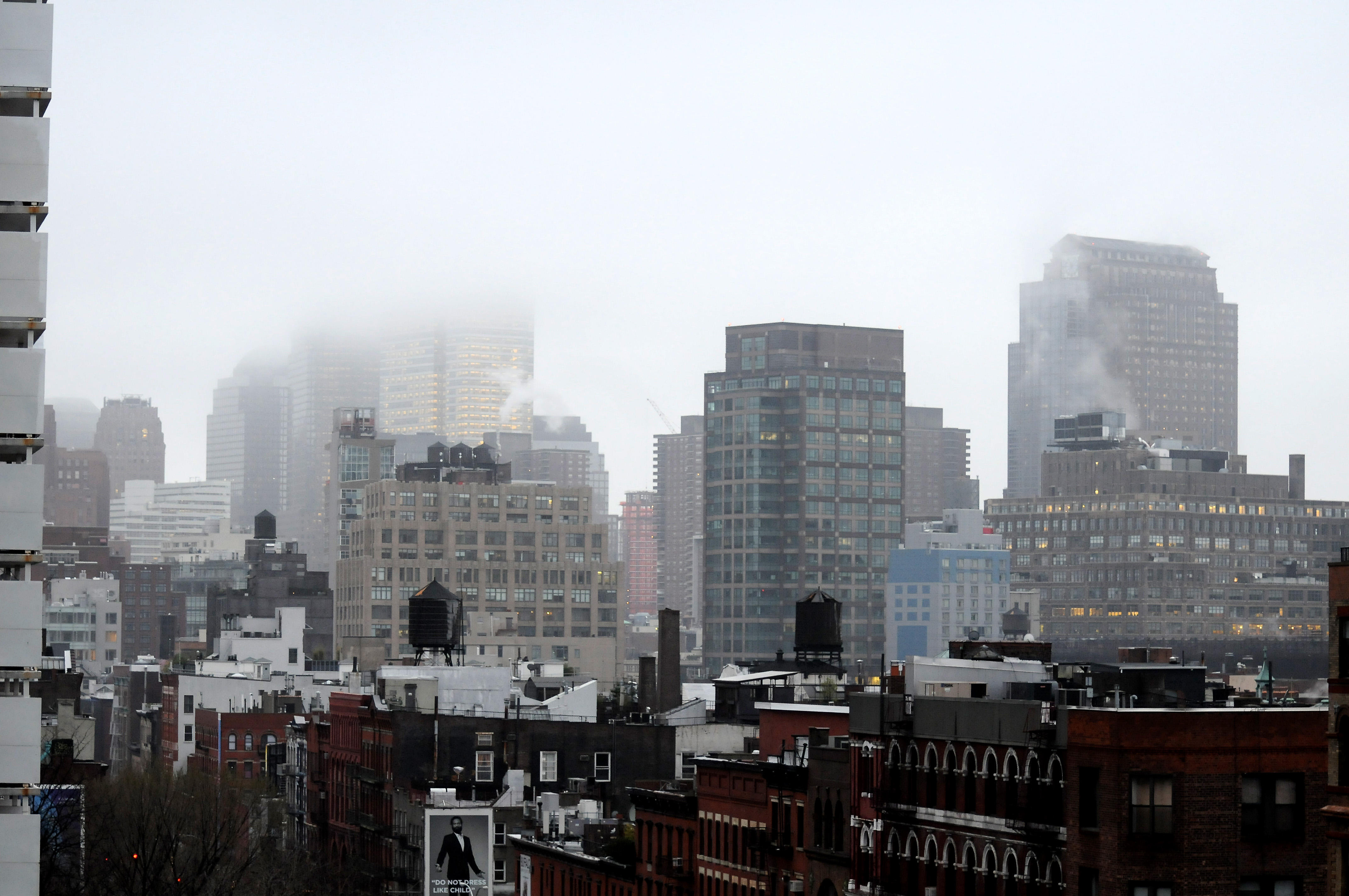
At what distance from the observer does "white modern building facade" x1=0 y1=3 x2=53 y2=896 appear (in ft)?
169

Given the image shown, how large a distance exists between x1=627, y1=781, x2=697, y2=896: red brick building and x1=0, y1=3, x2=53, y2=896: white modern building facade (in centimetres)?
5677

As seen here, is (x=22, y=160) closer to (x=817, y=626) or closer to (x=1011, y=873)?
(x=1011, y=873)

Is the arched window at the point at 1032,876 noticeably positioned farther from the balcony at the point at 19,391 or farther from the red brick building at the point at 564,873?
the red brick building at the point at 564,873

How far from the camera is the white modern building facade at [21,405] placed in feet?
169

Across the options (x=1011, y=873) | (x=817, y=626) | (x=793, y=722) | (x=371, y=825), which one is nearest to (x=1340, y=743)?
(x=1011, y=873)

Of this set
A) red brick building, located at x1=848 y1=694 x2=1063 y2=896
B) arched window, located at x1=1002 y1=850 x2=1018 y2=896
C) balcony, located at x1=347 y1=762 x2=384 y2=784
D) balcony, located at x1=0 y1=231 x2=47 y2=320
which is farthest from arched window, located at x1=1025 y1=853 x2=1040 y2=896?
balcony, located at x1=347 y1=762 x2=384 y2=784

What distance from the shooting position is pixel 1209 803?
6712 cm

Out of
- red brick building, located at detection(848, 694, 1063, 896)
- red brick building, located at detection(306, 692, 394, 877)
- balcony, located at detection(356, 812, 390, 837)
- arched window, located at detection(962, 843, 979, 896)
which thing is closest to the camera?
red brick building, located at detection(848, 694, 1063, 896)

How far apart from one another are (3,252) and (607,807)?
91469 mm

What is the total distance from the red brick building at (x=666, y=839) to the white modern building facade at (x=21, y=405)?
186 feet

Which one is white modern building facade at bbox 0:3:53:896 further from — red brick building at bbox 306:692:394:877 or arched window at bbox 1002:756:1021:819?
red brick building at bbox 306:692:394:877

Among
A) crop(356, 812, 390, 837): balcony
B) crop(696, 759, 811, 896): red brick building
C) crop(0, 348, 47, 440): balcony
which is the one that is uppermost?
crop(0, 348, 47, 440): balcony

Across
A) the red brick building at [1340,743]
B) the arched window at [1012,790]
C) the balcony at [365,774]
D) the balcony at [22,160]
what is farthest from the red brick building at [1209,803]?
the balcony at [365,774]

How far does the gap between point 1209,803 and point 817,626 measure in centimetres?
8061
